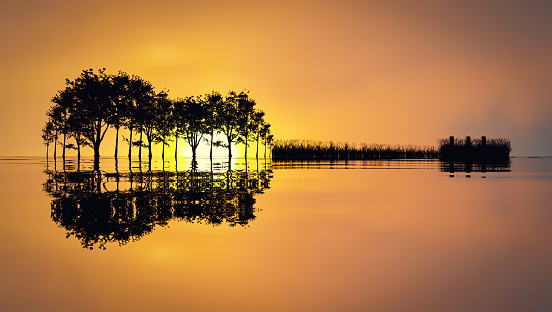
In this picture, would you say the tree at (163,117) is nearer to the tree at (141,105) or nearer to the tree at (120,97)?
the tree at (141,105)

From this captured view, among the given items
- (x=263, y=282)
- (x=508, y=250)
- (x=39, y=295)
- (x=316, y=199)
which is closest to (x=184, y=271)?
(x=263, y=282)

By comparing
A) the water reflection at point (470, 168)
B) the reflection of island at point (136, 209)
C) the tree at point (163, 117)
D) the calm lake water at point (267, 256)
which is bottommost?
the calm lake water at point (267, 256)

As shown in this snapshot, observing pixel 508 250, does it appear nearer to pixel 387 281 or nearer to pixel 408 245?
pixel 408 245

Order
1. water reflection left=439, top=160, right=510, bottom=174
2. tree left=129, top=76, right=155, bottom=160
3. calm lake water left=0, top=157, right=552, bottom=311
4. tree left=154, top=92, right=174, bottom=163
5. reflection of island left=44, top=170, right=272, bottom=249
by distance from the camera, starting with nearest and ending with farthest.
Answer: calm lake water left=0, top=157, right=552, bottom=311, reflection of island left=44, top=170, right=272, bottom=249, water reflection left=439, top=160, right=510, bottom=174, tree left=129, top=76, right=155, bottom=160, tree left=154, top=92, right=174, bottom=163

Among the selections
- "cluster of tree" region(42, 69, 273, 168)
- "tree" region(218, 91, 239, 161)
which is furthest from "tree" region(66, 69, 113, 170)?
"tree" region(218, 91, 239, 161)

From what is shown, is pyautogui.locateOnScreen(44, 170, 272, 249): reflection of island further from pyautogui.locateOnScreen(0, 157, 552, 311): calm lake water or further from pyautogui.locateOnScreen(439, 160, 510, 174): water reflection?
pyautogui.locateOnScreen(439, 160, 510, 174): water reflection

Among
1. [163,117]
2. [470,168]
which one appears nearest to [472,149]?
[470,168]

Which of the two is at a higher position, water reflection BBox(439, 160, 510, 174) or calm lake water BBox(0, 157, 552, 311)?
water reflection BBox(439, 160, 510, 174)

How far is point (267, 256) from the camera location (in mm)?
13031

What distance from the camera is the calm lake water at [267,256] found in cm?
970

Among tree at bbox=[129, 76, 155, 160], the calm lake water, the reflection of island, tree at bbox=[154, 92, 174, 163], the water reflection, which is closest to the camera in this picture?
the calm lake water

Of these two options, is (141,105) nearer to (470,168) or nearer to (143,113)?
(143,113)

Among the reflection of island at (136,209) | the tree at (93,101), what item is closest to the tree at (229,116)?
the tree at (93,101)

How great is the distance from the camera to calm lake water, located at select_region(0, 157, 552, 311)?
31.8ft
